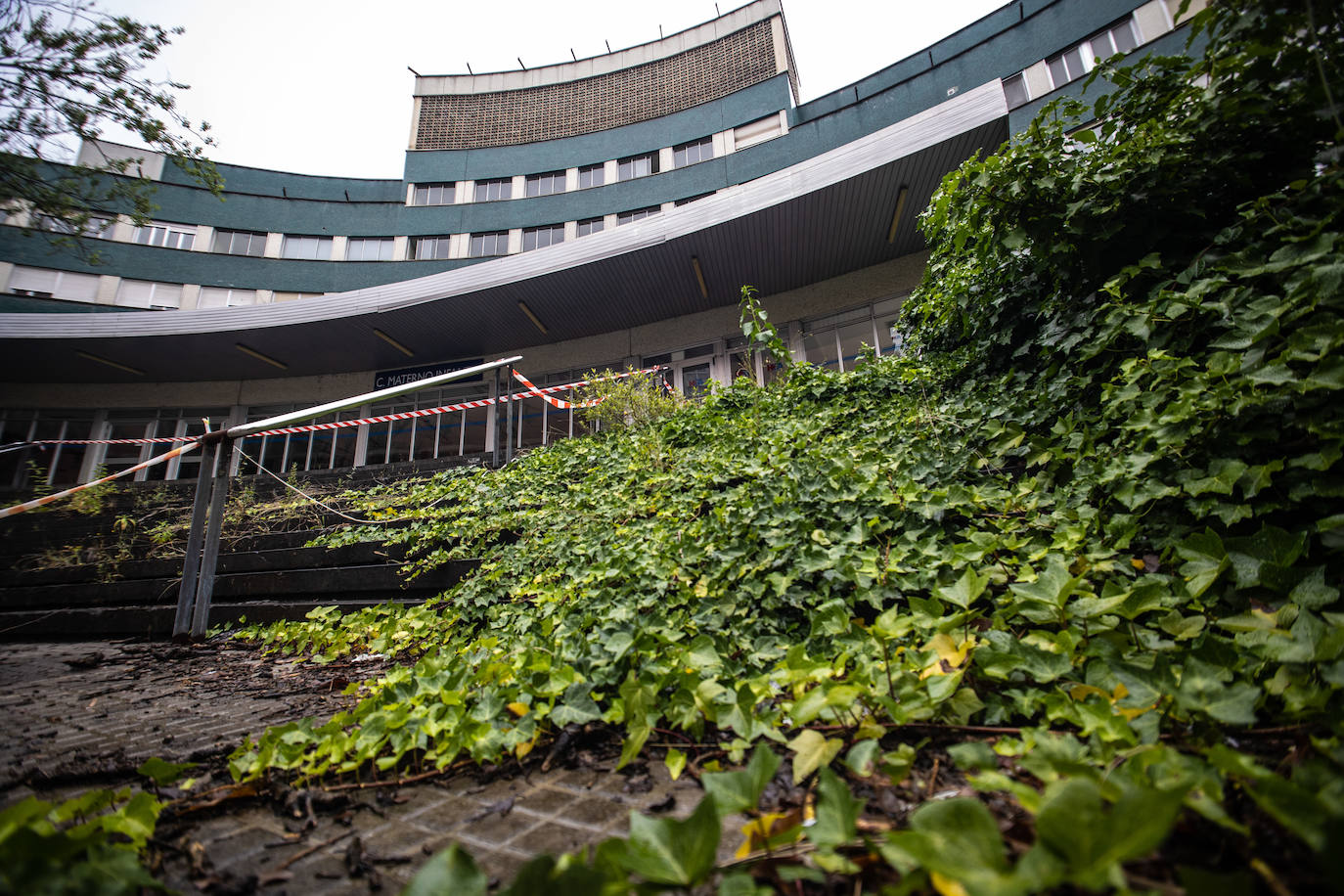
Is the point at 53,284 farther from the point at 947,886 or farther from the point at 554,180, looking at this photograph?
the point at 947,886

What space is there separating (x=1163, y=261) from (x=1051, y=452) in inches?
48.6

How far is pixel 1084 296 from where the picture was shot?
3.08 m

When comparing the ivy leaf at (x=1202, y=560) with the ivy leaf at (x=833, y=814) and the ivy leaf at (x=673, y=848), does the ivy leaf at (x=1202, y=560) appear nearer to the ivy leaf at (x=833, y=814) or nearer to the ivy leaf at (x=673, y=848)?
the ivy leaf at (x=833, y=814)

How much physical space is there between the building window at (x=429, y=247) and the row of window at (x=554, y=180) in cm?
174

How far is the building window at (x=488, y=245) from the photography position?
62.3 feet

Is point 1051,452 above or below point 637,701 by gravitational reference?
above

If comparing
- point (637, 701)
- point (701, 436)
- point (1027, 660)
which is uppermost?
point (701, 436)

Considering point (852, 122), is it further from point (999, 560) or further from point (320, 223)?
point (320, 223)

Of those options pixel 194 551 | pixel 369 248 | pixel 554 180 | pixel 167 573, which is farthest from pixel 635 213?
pixel 194 551

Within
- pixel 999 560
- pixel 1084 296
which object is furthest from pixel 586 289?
pixel 999 560

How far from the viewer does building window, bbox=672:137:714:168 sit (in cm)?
1808

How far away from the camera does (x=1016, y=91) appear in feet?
42.7

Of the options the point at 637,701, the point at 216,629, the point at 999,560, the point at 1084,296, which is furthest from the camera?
the point at 216,629

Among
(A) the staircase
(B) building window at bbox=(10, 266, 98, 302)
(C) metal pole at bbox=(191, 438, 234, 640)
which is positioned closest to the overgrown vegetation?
(A) the staircase
